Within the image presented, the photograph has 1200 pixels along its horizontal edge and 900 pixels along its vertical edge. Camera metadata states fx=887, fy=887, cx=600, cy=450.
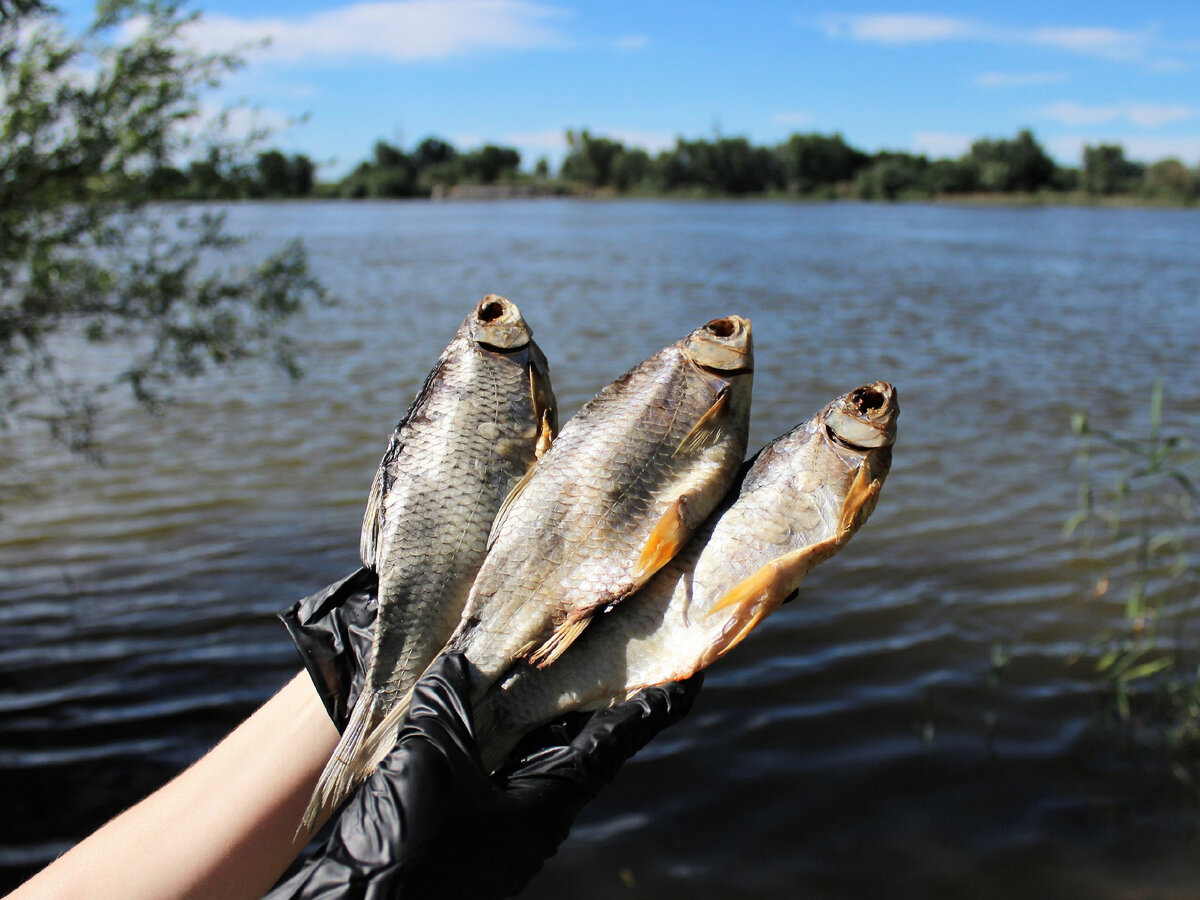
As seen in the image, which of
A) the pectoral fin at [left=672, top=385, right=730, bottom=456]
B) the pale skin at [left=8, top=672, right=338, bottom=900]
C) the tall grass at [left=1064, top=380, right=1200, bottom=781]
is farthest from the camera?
the tall grass at [left=1064, top=380, right=1200, bottom=781]

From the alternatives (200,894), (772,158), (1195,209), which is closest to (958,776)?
(200,894)

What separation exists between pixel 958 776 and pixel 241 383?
1101 centimetres

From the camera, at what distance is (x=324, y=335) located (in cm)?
1628

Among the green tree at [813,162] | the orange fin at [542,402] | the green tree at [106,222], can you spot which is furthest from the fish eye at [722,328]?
the green tree at [813,162]

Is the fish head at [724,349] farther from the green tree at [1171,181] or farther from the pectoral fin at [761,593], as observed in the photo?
the green tree at [1171,181]

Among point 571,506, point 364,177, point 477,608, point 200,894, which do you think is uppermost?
point 364,177

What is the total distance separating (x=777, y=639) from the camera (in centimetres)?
621

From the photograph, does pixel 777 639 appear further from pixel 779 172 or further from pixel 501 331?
pixel 779 172

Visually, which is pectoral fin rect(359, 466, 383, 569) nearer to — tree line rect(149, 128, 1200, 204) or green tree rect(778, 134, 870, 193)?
tree line rect(149, 128, 1200, 204)

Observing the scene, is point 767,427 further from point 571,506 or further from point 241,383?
point 571,506

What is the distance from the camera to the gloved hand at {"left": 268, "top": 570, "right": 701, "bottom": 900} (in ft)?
5.95

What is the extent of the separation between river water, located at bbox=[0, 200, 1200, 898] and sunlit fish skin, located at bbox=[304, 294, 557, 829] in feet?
7.75

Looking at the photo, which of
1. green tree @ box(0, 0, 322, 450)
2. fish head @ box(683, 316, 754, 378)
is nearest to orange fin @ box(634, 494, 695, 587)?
fish head @ box(683, 316, 754, 378)

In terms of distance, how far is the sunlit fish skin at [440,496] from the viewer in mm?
2303
